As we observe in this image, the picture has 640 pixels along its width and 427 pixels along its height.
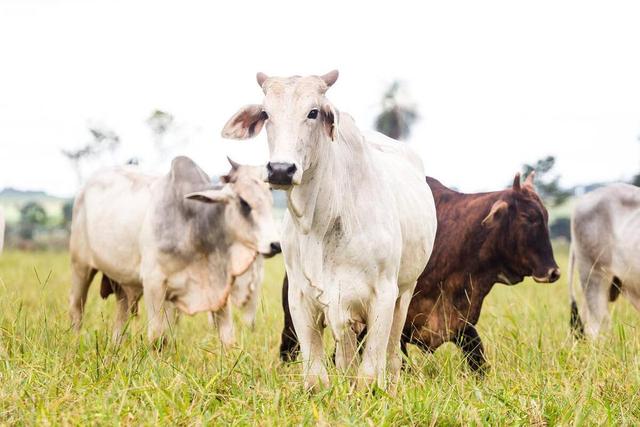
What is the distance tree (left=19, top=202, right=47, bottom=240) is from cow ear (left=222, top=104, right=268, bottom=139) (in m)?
24.9

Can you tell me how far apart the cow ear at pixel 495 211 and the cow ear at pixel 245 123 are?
191 centimetres

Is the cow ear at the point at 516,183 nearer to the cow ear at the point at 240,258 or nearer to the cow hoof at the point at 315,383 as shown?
the cow ear at the point at 240,258

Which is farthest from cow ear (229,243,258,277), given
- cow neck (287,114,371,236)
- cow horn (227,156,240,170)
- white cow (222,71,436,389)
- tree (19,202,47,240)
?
tree (19,202,47,240)

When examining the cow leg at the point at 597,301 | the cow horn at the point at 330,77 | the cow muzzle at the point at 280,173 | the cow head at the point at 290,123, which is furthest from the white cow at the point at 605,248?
the cow muzzle at the point at 280,173

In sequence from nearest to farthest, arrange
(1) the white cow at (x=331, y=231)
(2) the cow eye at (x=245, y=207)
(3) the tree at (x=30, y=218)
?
1. (1) the white cow at (x=331, y=231)
2. (2) the cow eye at (x=245, y=207)
3. (3) the tree at (x=30, y=218)

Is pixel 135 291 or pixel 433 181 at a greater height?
pixel 433 181

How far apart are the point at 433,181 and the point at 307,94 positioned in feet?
8.14

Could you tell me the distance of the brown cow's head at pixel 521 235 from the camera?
501cm

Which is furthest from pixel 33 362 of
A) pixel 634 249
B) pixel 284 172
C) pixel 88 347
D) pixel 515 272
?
pixel 634 249

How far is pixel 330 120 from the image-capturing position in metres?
3.55

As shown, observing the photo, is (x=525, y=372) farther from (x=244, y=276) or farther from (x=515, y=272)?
(x=244, y=276)

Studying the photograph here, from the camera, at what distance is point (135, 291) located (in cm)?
644

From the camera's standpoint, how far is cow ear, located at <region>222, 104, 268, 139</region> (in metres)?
3.64

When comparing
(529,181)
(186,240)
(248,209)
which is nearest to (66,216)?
(186,240)
